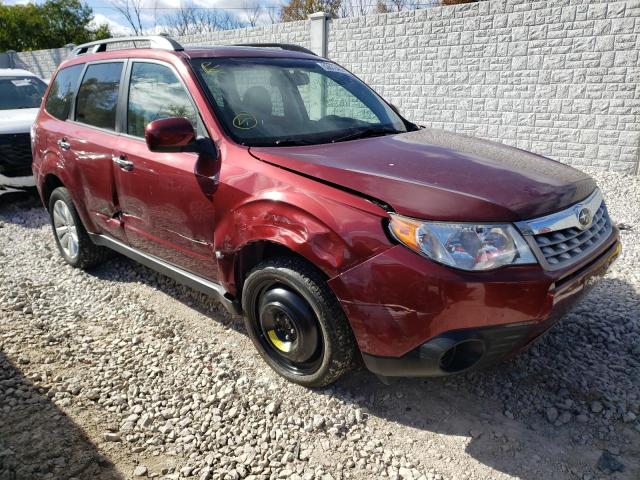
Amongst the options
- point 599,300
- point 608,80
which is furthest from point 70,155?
point 608,80

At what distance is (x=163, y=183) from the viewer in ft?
10.6

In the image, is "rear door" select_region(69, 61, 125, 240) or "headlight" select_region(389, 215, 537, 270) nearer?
"headlight" select_region(389, 215, 537, 270)

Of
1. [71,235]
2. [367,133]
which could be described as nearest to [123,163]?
[71,235]

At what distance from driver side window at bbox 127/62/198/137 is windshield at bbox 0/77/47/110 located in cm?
526

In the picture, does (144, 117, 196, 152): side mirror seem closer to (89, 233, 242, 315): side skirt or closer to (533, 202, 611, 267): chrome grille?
(89, 233, 242, 315): side skirt

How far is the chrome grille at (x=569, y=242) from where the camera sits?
228 centimetres

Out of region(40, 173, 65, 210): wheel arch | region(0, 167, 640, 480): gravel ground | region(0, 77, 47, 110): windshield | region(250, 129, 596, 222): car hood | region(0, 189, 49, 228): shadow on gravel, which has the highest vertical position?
region(250, 129, 596, 222): car hood

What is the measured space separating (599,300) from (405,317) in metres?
2.35

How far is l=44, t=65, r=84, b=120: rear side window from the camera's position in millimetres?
4398

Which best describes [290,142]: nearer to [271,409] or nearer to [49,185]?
[271,409]

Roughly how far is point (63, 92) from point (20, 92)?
427 cm

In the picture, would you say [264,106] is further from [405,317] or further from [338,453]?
[338,453]

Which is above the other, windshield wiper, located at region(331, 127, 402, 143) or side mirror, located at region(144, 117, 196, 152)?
side mirror, located at region(144, 117, 196, 152)

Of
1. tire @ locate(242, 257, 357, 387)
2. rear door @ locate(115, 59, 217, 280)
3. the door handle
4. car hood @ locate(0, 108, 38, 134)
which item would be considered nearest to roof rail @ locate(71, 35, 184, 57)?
rear door @ locate(115, 59, 217, 280)
